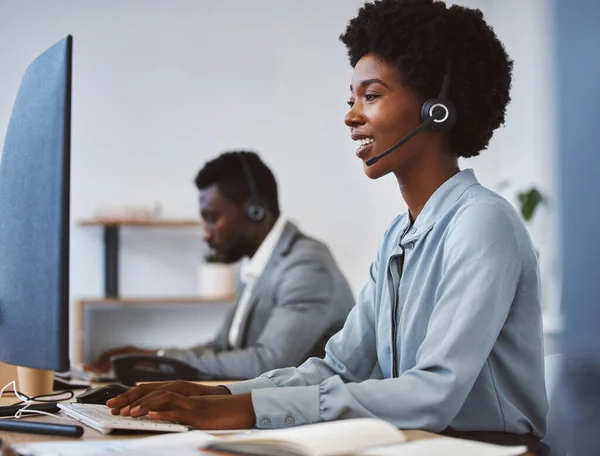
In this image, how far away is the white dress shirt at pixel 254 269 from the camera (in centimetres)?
302

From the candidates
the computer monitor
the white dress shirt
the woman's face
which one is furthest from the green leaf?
the computer monitor

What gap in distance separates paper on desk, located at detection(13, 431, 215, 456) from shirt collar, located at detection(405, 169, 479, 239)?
0.53 meters

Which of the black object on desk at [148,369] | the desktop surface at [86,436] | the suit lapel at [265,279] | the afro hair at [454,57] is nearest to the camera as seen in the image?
the desktop surface at [86,436]

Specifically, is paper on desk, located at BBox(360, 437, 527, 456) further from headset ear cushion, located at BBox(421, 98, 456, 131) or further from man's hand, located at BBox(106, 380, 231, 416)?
headset ear cushion, located at BBox(421, 98, 456, 131)

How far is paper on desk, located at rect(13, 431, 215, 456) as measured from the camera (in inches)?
38.3

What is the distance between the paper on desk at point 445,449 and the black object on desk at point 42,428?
40 cm

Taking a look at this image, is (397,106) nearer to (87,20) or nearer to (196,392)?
(196,392)

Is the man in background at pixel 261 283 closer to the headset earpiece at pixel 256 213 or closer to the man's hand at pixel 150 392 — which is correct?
the headset earpiece at pixel 256 213

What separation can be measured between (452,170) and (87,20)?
400 centimetres

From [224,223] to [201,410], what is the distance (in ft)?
6.93

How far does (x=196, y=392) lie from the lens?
4.31 feet

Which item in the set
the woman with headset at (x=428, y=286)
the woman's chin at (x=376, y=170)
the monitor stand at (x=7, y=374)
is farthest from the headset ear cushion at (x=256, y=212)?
the woman's chin at (x=376, y=170)

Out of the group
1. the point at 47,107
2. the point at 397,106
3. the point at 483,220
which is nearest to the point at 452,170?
the point at 397,106

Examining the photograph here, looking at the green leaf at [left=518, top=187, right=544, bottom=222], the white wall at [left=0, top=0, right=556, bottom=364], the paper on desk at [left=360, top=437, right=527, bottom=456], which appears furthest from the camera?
the white wall at [left=0, top=0, right=556, bottom=364]
